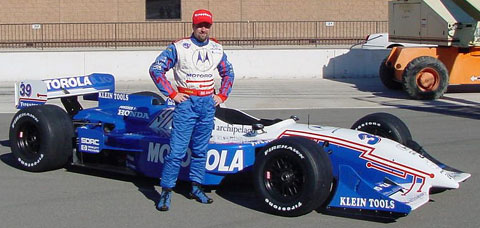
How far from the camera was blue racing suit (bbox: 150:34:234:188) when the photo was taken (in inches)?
268

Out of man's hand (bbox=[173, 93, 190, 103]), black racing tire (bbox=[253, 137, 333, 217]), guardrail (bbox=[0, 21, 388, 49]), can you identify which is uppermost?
guardrail (bbox=[0, 21, 388, 49])

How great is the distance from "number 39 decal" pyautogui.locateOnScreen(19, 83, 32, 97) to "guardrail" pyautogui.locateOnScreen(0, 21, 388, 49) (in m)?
16.7

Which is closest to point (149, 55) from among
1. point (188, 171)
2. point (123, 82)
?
point (123, 82)

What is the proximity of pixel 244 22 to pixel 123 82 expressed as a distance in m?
5.55

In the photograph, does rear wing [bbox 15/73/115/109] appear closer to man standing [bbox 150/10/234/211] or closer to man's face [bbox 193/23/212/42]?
man standing [bbox 150/10/234/211]

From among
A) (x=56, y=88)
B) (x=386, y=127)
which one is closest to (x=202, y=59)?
(x=386, y=127)

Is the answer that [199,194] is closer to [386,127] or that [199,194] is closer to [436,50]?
[386,127]

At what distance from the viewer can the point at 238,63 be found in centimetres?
2330

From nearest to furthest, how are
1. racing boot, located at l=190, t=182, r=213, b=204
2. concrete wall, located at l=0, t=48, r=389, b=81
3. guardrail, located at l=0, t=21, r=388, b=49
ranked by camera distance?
racing boot, located at l=190, t=182, r=213, b=204, concrete wall, located at l=0, t=48, r=389, b=81, guardrail, located at l=0, t=21, r=388, b=49

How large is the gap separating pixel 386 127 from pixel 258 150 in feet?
5.14

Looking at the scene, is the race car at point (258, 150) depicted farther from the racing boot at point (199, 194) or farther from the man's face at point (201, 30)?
the man's face at point (201, 30)

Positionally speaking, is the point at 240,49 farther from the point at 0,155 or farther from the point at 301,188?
the point at 301,188

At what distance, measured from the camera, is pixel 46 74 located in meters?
22.9

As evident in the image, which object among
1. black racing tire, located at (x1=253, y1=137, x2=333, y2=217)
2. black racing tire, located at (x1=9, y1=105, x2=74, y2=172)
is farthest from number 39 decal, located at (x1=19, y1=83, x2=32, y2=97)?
black racing tire, located at (x1=253, y1=137, x2=333, y2=217)
